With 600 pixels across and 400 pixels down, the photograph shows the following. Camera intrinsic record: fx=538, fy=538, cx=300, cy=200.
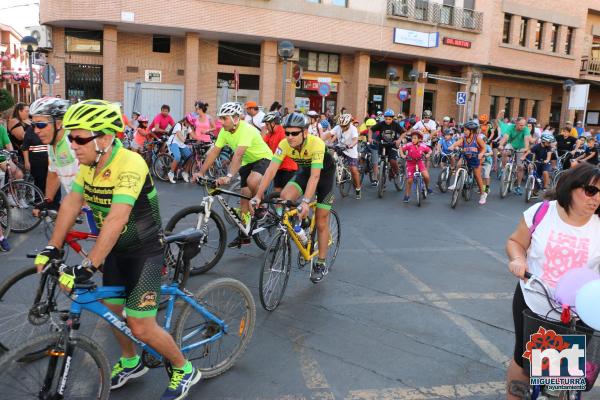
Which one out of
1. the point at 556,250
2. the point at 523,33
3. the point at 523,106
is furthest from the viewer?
the point at 523,106

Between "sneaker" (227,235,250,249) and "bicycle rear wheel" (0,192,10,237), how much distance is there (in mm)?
3026

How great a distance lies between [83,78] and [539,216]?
1033 inches

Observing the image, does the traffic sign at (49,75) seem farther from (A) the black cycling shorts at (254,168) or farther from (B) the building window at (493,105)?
(B) the building window at (493,105)

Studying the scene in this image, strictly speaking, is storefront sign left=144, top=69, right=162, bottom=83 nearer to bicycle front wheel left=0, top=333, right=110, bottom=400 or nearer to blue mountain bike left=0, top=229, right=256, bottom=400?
blue mountain bike left=0, top=229, right=256, bottom=400

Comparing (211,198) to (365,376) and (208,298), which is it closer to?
(208,298)

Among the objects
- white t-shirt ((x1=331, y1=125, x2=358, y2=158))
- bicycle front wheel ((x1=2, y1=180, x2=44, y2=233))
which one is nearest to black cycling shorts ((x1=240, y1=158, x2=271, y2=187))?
bicycle front wheel ((x1=2, y1=180, x2=44, y2=233))

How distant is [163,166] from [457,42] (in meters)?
24.0

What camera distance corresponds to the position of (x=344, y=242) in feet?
25.8

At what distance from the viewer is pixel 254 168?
7.63m

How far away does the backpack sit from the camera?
9.41 feet

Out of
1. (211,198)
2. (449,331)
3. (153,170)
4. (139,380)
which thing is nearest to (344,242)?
(211,198)

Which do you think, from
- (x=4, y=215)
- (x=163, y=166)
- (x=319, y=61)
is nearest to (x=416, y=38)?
(x=319, y=61)

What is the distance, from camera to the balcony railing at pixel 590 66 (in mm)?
38594

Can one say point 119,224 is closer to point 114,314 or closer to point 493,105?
point 114,314
